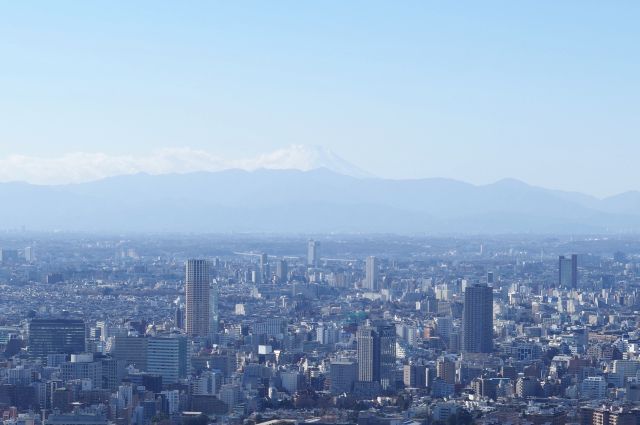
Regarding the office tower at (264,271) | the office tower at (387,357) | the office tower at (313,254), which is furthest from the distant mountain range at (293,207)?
the office tower at (387,357)

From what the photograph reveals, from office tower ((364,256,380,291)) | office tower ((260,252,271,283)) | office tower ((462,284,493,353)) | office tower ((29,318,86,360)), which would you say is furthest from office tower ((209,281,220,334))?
office tower ((260,252,271,283))

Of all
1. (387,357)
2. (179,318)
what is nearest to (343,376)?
(387,357)

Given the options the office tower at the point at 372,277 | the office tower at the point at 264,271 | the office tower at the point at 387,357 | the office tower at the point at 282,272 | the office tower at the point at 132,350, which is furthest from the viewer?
the office tower at the point at 264,271

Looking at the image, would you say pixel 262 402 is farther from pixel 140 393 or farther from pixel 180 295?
pixel 180 295

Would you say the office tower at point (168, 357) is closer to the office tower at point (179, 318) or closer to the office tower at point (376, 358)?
the office tower at point (376, 358)

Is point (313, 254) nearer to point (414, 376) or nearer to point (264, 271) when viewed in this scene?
point (264, 271)
